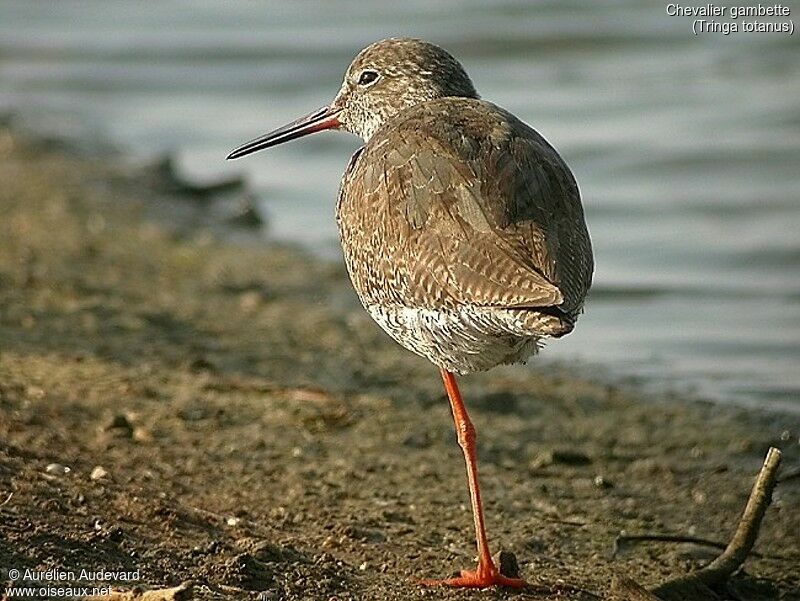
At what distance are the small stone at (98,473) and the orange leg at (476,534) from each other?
145cm

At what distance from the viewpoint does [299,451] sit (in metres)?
6.94

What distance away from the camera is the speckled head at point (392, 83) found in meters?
7.00

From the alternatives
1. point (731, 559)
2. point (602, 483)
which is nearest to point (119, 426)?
point (602, 483)

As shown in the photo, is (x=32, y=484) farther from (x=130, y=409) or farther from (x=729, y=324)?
(x=729, y=324)

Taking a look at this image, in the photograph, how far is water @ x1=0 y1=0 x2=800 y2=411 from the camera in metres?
9.77

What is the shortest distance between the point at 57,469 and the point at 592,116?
933cm

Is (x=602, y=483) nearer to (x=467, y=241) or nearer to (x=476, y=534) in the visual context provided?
(x=476, y=534)

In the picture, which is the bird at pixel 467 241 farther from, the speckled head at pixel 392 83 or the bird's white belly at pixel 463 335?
the speckled head at pixel 392 83

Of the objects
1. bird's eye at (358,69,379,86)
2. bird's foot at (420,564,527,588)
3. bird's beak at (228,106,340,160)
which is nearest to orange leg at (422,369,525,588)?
bird's foot at (420,564,527,588)

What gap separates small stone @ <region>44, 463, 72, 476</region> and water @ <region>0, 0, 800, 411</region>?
3981 millimetres

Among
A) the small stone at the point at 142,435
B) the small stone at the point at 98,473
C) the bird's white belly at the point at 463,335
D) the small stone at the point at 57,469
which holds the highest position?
the bird's white belly at the point at 463,335

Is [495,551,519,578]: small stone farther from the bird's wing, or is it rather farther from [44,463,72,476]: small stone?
[44,463,72,476]: small stone
